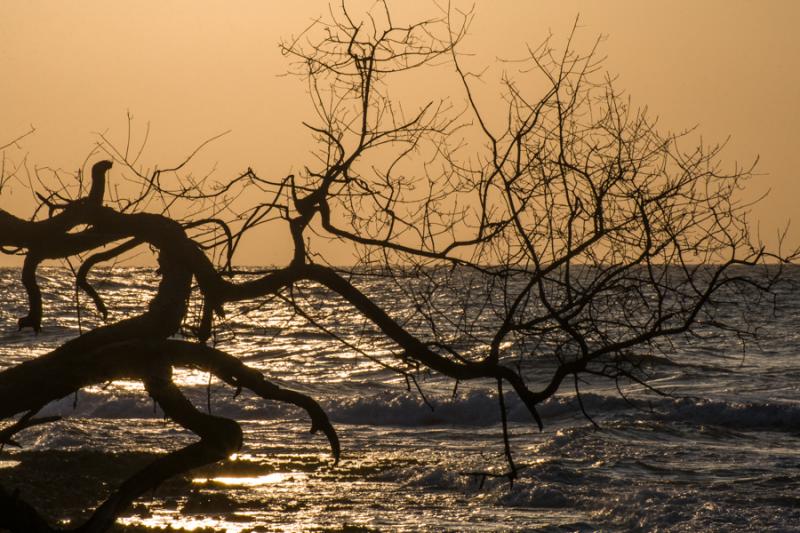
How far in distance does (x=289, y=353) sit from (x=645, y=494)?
70.5 ft

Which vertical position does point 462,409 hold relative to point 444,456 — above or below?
above

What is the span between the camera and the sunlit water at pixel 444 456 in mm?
12484

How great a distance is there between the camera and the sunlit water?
12484mm

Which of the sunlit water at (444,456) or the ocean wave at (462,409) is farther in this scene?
the ocean wave at (462,409)

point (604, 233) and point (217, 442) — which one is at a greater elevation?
point (604, 233)

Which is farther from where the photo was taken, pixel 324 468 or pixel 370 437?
pixel 370 437

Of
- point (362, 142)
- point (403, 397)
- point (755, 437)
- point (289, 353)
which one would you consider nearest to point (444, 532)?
point (362, 142)

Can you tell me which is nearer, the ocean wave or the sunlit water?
the sunlit water

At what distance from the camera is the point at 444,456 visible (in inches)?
697

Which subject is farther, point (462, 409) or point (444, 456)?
point (462, 409)

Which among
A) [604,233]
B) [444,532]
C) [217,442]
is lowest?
[444,532]

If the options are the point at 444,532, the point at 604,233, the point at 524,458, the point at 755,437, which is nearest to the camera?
the point at 604,233

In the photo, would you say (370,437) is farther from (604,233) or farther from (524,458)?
(604,233)

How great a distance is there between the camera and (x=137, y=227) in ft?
21.4
